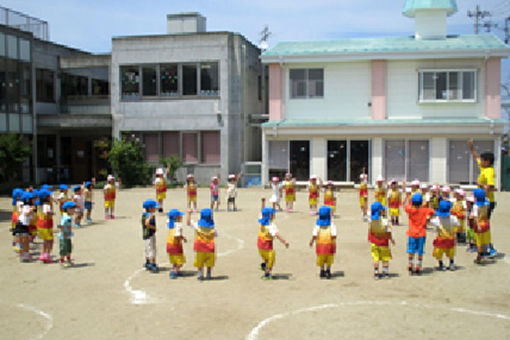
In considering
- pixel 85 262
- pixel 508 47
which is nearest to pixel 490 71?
pixel 508 47

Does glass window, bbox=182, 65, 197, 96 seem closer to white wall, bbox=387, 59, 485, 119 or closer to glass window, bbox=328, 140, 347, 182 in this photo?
glass window, bbox=328, 140, 347, 182

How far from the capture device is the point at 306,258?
12.6 meters

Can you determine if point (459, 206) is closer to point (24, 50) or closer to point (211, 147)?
point (211, 147)

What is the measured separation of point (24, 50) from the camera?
3219cm

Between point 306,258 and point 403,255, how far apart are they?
2331 millimetres

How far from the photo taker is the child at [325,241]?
415 inches

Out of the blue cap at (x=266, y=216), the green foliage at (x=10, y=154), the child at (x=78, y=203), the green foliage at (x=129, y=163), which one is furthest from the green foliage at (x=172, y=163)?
the blue cap at (x=266, y=216)

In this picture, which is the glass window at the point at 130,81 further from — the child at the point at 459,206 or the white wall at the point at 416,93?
the child at the point at 459,206

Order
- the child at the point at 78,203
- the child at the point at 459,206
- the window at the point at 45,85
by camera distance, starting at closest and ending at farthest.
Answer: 1. the child at the point at 459,206
2. the child at the point at 78,203
3. the window at the point at 45,85

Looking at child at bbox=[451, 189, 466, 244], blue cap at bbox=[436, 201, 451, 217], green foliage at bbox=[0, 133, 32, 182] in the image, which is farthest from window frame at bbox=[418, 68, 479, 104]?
green foliage at bbox=[0, 133, 32, 182]

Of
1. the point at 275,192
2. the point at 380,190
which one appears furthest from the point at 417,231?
the point at 275,192

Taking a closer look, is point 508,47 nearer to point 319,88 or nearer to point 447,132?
point 447,132

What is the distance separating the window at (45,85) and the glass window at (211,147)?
11.0 metres

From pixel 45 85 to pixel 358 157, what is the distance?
2060 centimetres
